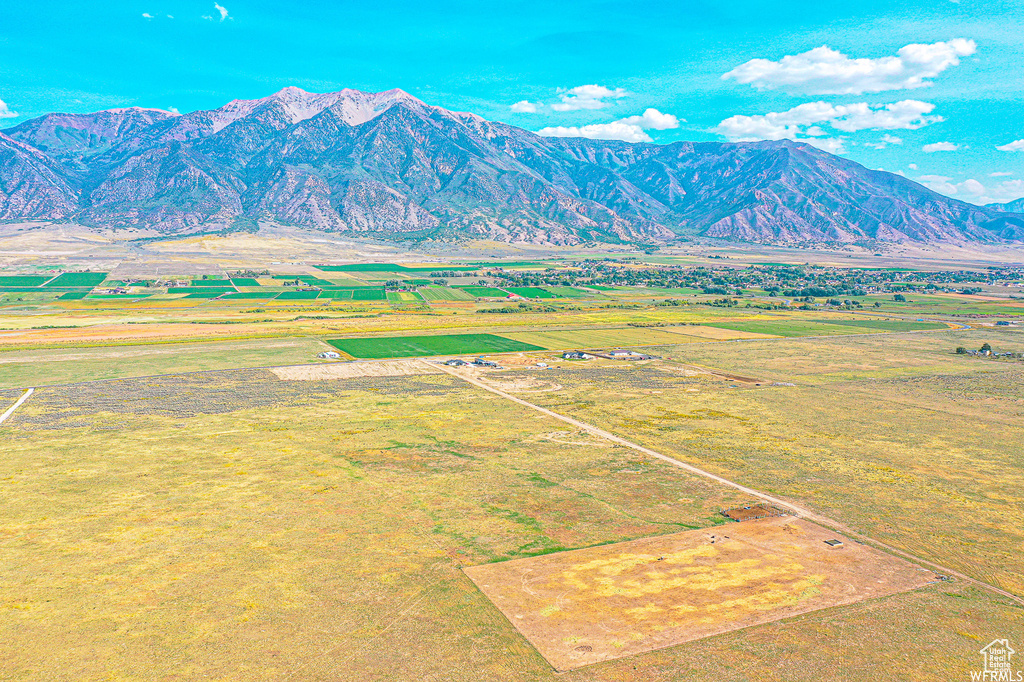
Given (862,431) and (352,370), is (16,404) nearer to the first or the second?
(352,370)

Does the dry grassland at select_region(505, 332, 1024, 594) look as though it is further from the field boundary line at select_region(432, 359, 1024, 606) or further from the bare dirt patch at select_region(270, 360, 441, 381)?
the bare dirt patch at select_region(270, 360, 441, 381)

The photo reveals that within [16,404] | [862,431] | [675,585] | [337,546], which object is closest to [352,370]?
[16,404]

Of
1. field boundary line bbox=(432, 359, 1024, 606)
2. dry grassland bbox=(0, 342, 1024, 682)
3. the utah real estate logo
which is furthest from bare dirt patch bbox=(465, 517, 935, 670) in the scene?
the utah real estate logo

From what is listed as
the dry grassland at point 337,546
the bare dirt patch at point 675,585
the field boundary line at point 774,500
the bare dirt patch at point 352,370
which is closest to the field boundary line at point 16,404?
the dry grassland at point 337,546

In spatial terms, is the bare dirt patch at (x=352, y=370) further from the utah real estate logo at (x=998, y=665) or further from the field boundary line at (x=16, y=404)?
the utah real estate logo at (x=998, y=665)

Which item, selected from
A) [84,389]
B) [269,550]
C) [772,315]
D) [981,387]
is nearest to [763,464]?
[269,550]

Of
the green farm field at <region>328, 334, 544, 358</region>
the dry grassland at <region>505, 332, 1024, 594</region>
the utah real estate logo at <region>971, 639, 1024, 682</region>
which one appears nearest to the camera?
the utah real estate logo at <region>971, 639, 1024, 682</region>
